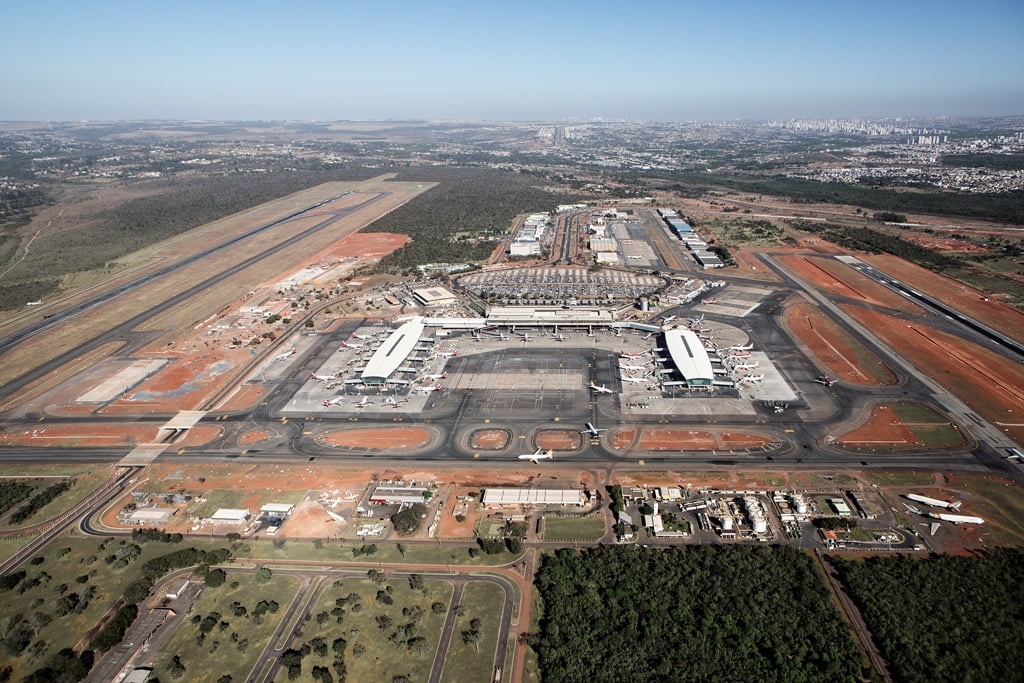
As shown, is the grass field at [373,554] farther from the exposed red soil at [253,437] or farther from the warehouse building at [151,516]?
the exposed red soil at [253,437]

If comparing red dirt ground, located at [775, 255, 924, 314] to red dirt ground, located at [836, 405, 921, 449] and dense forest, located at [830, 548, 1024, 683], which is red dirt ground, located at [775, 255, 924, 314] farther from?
dense forest, located at [830, 548, 1024, 683]

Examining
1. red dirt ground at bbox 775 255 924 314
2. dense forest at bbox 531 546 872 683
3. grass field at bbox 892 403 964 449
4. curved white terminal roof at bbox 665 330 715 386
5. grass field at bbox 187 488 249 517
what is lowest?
grass field at bbox 187 488 249 517

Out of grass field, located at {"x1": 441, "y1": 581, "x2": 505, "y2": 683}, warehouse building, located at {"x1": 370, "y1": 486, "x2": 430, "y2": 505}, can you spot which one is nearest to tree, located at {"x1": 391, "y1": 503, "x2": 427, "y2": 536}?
warehouse building, located at {"x1": 370, "y1": 486, "x2": 430, "y2": 505}

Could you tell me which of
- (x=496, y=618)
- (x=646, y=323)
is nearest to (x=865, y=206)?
(x=646, y=323)

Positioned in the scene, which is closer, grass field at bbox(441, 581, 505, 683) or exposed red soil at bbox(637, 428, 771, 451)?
grass field at bbox(441, 581, 505, 683)

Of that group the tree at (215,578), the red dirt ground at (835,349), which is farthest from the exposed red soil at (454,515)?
the red dirt ground at (835,349)

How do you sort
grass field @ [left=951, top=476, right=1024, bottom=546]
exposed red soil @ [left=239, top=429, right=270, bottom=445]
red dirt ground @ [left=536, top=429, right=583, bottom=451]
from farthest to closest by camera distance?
exposed red soil @ [left=239, top=429, right=270, bottom=445]
red dirt ground @ [left=536, top=429, right=583, bottom=451]
grass field @ [left=951, top=476, right=1024, bottom=546]

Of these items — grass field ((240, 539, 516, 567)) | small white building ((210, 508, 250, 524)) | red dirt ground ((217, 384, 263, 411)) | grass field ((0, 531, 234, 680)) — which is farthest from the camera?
red dirt ground ((217, 384, 263, 411))
